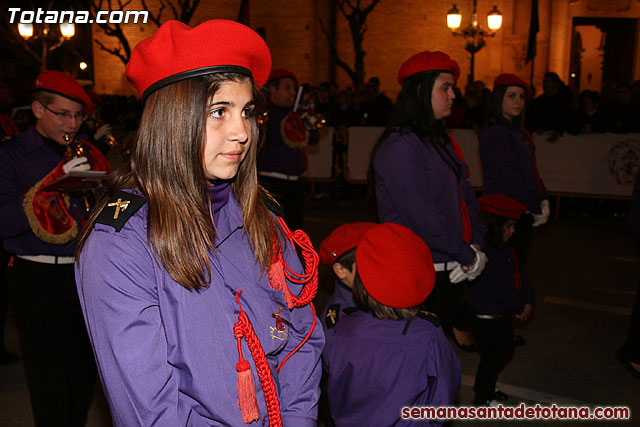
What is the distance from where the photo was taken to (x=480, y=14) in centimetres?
2070

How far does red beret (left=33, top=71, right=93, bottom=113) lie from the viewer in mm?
3086

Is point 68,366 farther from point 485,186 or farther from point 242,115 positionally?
point 485,186

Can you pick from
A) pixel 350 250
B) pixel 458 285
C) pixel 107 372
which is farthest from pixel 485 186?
pixel 107 372

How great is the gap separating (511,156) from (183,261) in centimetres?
359

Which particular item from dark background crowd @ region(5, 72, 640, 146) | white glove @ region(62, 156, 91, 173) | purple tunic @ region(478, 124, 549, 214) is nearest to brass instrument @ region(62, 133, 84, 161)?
white glove @ region(62, 156, 91, 173)

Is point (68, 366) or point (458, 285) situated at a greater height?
point (458, 285)

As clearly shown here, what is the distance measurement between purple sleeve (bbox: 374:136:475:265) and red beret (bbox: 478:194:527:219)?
884mm

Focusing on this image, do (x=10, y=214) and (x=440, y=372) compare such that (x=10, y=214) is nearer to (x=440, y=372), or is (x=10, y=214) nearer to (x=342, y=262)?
(x=342, y=262)

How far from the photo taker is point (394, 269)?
2.45 metres

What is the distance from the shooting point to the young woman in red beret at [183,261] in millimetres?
1313

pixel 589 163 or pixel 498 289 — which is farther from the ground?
pixel 589 163

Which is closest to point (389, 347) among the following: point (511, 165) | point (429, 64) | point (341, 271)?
point (341, 271)

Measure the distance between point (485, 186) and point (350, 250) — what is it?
6.96 feet

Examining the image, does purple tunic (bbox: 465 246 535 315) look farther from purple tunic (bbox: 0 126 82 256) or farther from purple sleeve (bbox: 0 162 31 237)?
purple sleeve (bbox: 0 162 31 237)
